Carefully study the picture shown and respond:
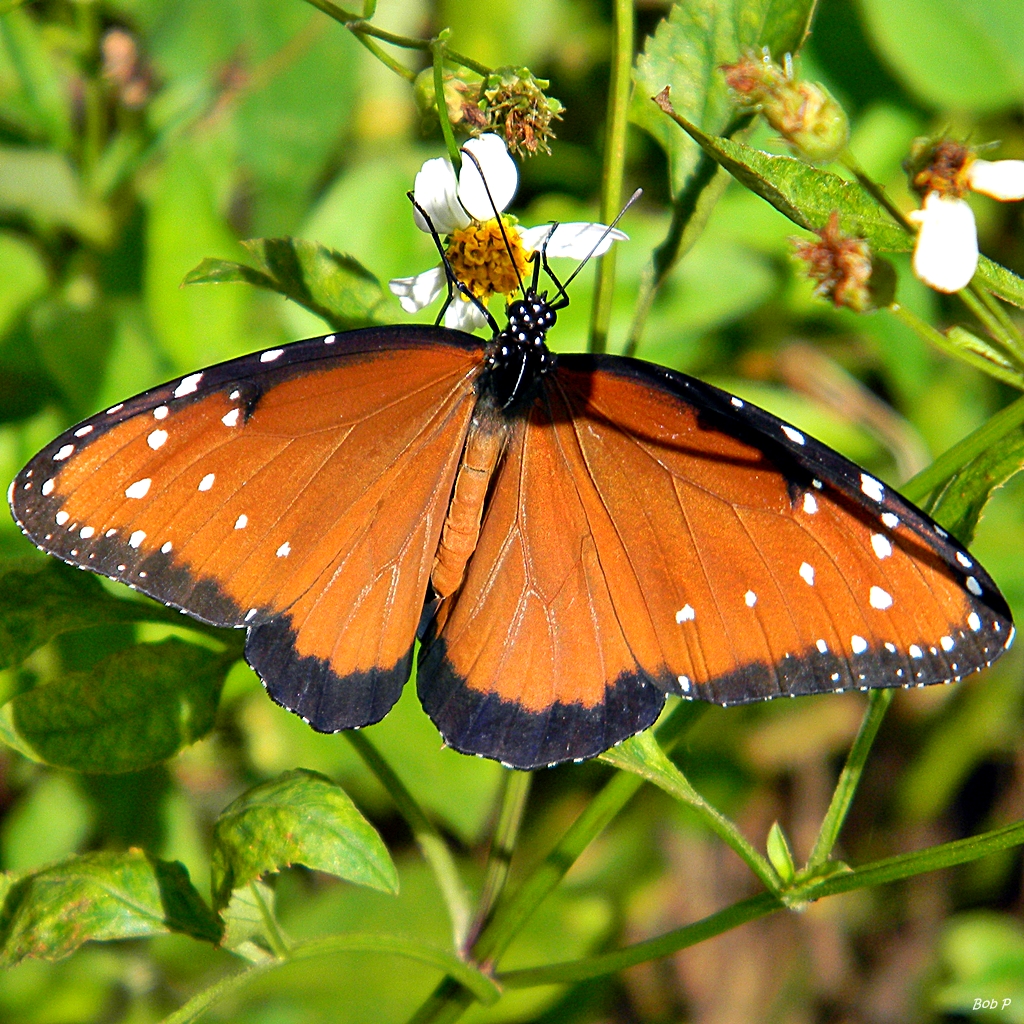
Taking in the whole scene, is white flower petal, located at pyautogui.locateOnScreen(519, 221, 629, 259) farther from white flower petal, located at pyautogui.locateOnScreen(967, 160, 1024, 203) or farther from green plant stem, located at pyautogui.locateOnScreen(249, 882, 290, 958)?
green plant stem, located at pyautogui.locateOnScreen(249, 882, 290, 958)

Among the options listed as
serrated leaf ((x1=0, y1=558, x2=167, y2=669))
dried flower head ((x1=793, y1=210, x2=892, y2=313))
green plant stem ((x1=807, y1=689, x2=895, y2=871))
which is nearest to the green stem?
dried flower head ((x1=793, y1=210, x2=892, y2=313))

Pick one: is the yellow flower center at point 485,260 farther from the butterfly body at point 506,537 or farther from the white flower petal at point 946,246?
the white flower petal at point 946,246

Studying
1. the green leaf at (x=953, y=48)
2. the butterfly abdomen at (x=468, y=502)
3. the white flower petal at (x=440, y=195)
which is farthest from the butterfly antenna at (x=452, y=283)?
the green leaf at (x=953, y=48)

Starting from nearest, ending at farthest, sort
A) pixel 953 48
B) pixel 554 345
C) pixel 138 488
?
pixel 138 488 < pixel 554 345 < pixel 953 48

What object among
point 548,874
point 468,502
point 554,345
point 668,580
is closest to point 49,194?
point 554,345

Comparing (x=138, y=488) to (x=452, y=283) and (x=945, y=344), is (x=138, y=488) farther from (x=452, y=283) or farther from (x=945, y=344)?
(x=945, y=344)

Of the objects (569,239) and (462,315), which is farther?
(462,315)
